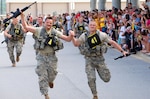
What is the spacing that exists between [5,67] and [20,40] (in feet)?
3.40

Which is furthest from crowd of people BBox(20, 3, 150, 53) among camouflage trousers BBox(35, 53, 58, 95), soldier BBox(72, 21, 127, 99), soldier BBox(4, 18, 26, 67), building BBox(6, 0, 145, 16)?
building BBox(6, 0, 145, 16)

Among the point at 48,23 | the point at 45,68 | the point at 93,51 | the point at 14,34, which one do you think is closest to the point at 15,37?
the point at 14,34

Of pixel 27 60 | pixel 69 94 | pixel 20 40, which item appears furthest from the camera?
pixel 27 60

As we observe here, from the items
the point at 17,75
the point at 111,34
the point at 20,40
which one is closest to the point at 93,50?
the point at 17,75

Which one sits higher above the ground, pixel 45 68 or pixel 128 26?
pixel 128 26

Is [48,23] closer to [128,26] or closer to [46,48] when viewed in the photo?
[46,48]

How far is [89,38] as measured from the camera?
32.6 feet

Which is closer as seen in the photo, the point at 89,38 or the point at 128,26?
the point at 89,38

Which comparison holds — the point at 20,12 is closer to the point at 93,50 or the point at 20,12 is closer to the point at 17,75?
the point at 93,50

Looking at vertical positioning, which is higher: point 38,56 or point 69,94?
point 38,56

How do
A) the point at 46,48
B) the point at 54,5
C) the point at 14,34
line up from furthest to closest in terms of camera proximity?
the point at 54,5
the point at 14,34
the point at 46,48

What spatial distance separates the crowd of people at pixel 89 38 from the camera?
996 cm

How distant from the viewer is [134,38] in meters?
19.8

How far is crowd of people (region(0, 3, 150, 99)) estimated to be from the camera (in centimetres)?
996
